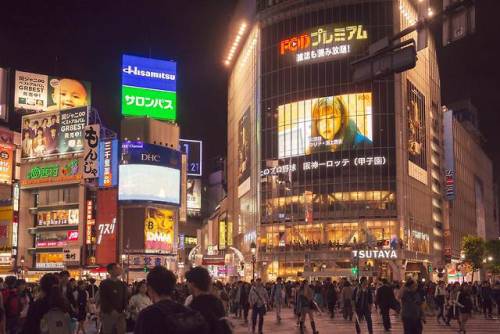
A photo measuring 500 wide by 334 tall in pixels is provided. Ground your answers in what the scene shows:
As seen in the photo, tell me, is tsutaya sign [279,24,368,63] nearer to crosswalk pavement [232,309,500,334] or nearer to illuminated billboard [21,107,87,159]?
illuminated billboard [21,107,87,159]

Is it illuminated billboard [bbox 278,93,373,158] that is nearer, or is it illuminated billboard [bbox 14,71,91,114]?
illuminated billboard [bbox 278,93,373,158]

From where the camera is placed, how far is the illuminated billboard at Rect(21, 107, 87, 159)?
8206cm

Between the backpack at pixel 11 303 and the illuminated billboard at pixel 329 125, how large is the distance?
67444mm

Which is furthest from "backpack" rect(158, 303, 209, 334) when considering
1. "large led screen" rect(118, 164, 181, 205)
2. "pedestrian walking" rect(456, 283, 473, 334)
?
"large led screen" rect(118, 164, 181, 205)

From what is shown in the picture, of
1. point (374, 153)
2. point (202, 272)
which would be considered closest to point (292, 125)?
point (374, 153)

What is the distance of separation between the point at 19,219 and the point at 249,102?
104 feet

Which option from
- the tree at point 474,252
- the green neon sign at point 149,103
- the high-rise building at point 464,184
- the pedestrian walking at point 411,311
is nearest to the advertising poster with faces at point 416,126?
the high-rise building at point 464,184

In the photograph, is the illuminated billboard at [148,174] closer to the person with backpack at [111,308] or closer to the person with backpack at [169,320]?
the person with backpack at [111,308]

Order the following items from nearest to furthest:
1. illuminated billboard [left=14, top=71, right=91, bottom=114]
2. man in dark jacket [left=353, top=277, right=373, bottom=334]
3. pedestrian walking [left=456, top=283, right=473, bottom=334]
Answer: man in dark jacket [left=353, top=277, right=373, bottom=334] → pedestrian walking [left=456, top=283, right=473, bottom=334] → illuminated billboard [left=14, top=71, right=91, bottom=114]

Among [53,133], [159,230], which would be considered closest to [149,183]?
[159,230]

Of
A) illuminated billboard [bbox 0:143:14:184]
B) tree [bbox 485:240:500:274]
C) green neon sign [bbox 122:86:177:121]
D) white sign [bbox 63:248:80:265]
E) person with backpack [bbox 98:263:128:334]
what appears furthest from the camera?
tree [bbox 485:240:500:274]

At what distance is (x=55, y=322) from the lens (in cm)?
804

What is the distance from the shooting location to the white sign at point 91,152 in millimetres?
78188

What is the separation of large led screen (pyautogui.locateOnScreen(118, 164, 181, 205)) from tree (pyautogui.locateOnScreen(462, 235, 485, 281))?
4178cm
